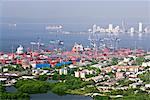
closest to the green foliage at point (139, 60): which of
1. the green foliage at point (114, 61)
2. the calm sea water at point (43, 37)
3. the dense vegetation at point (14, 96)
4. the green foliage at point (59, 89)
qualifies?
the green foliage at point (114, 61)

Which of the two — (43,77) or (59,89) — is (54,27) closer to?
(43,77)

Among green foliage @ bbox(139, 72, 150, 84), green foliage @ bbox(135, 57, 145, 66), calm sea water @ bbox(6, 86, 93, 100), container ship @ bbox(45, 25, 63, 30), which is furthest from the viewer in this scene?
container ship @ bbox(45, 25, 63, 30)

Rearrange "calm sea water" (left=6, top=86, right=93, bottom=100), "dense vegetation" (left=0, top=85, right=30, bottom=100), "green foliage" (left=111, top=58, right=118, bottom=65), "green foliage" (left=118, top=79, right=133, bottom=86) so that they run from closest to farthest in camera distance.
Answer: "dense vegetation" (left=0, top=85, right=30, bottom=100), "calm sea water" (left=6, top=86, right=93, bottom=100), "green foliage" (left=118, top=79, right=133, bottom=86), "green foliage" (left=111, top=58, right=118, bottom=65)

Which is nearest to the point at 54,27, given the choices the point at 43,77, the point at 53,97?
the point at 43,77

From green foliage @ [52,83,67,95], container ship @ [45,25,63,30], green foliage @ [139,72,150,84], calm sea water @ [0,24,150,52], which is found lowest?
green foliage @ [52,83,67,95]

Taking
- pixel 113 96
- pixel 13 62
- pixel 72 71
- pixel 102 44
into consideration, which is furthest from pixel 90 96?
pixel 102 44

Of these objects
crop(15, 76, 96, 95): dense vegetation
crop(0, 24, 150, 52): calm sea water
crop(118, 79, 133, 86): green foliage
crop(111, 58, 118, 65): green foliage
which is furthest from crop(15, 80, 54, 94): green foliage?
crop(0, 24, 150, 52): calm sea water

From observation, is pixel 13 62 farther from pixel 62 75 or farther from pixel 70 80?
pixel 70 80

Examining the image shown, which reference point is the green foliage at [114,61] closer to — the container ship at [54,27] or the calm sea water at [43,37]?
the calm sea water at [43,37]

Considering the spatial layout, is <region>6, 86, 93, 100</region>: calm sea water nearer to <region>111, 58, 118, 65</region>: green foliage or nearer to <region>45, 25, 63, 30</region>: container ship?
<region>111, 58, 118, 65</region>: green foliage
